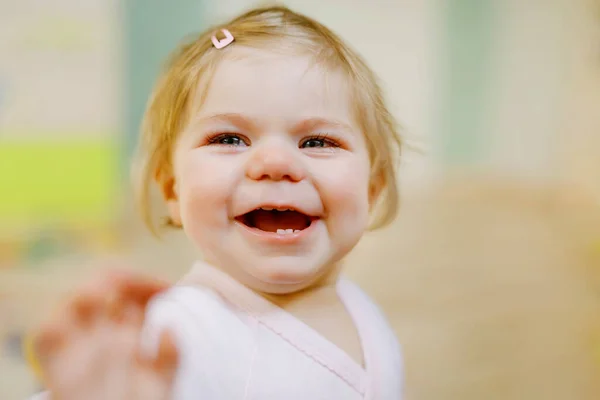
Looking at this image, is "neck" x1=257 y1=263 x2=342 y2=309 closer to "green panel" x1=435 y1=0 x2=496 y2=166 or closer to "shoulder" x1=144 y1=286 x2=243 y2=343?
"shoulder" x1=144 y1=286 x2=243 y2=343

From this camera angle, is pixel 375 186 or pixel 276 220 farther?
pixel 375 186

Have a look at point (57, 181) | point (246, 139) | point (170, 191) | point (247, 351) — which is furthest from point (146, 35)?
point (247, 351)

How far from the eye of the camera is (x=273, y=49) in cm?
74

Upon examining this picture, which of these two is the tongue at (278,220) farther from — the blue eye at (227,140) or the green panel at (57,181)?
the green panel at (57,181)

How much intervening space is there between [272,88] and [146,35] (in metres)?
1.09

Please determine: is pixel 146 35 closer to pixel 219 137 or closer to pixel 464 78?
pixel 464 78

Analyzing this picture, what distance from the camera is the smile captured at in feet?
2.40

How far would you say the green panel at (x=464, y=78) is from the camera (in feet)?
6.19

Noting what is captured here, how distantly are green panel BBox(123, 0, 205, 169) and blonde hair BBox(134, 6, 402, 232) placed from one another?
81 cm

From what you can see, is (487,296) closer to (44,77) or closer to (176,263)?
(176,263)

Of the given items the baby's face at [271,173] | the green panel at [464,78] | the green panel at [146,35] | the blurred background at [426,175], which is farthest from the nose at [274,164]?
the green panel at [464,78]

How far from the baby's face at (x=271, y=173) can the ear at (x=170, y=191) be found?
7cm

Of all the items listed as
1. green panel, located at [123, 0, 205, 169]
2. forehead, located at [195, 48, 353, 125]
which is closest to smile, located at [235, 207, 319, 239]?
forehead, located at [195, 48, 353, 125]

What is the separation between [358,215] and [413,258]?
1067 millimetres
